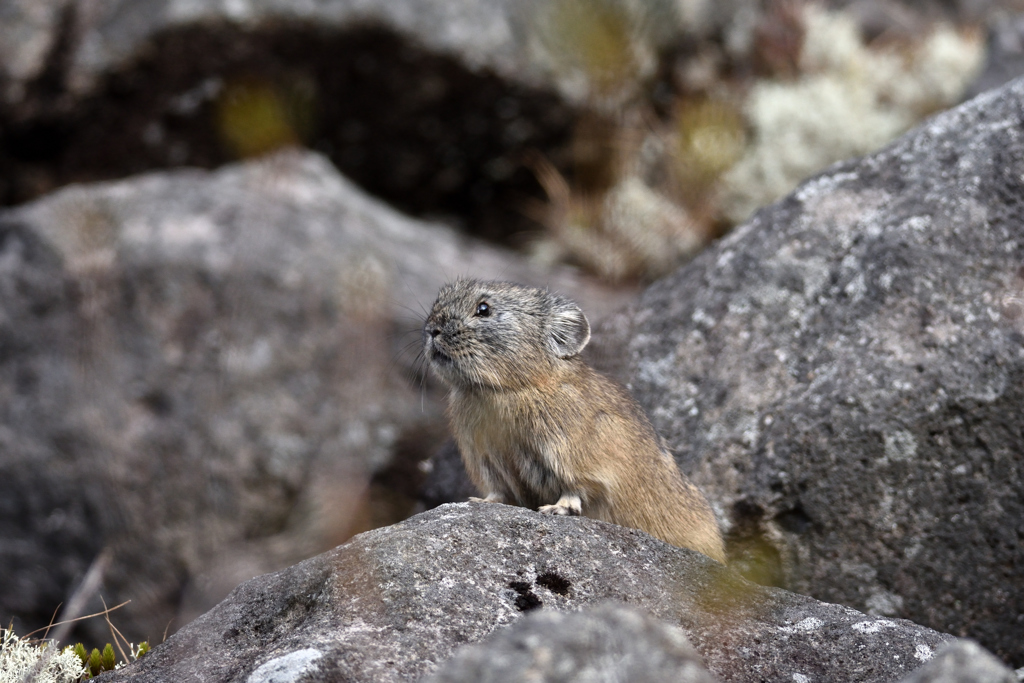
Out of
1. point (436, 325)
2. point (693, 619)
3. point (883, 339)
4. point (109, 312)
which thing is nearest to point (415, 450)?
point (109, 312)

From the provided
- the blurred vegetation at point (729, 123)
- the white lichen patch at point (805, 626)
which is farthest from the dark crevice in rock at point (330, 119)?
the white lichen patch at point (805, 626)

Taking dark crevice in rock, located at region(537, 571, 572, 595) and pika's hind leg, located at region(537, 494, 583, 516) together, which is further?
pika's hind leg, located at region(537, 494, 583, 516)

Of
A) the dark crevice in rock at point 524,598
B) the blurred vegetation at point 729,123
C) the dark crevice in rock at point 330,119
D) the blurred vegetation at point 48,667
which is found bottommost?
the blurred vegetation at point 48,667

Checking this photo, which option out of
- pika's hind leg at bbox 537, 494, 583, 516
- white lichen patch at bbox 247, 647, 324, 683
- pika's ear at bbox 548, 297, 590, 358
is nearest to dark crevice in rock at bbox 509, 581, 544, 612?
white lichen patch at bbox 247, 647, 324, 683

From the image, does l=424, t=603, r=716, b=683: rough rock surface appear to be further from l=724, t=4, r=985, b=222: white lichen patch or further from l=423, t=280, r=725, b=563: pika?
l=724, t=4, r=985, b=222: white lichen patch

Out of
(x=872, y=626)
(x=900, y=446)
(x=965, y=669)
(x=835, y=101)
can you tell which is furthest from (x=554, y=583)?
(x=835, y=101)

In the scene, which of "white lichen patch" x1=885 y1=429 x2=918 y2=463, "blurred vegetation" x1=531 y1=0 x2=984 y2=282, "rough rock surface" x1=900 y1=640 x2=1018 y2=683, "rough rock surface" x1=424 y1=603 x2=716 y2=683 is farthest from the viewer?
"blurred vegetation" x1=531 y1=0 x2=984 y2=282

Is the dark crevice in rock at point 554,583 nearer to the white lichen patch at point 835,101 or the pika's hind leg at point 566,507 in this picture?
the pika's hind leg at point 566,507

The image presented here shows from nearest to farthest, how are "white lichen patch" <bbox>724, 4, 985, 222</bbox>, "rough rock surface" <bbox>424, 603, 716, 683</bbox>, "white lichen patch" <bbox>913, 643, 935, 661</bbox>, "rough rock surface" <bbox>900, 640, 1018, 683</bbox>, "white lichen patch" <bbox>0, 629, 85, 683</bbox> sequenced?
"rough rock surface" <bbox>424, 603, 716, 683</bbox>, "rough rock surface" <bbox>900, 640, 1018, 683</bbox>, "white lichen patch" <bbox>913, 643, 935, 661</bbox>, "white lichen patch" <bbox>0, 629, 85, 683</bbox>, "white lichen patch" <bbox>724, 4, 985, 222</bbox>
